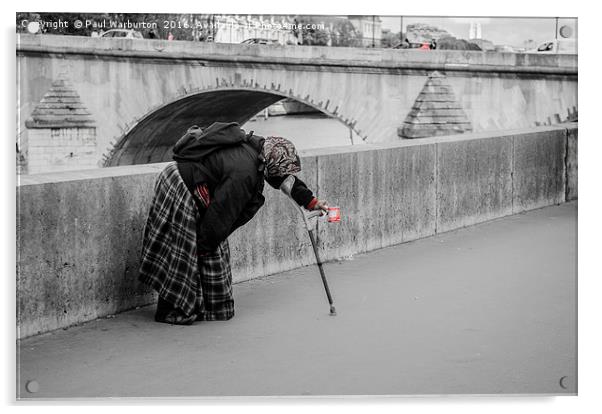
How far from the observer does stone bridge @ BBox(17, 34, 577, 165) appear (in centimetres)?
1559

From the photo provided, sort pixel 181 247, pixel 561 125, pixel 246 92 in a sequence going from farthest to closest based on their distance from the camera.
Result: 1. pixel 246 92
2. pixel 561 125
3. pixel 181 247

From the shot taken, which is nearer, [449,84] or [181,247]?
[181,247]

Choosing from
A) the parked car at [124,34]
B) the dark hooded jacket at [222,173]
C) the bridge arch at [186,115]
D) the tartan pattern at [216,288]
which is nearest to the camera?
the dark hooded jacket at [222,173]

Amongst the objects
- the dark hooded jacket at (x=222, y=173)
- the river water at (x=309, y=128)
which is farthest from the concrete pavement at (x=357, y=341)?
the river water at (x=309, y=128)

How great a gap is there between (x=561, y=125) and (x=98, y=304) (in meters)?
4.96

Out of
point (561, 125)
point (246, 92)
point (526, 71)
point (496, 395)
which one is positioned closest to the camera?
point (496, 395)

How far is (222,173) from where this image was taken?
5.32 metres

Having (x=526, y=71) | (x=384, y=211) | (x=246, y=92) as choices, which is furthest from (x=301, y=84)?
(x=384, y=211)

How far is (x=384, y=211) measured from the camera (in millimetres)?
7711

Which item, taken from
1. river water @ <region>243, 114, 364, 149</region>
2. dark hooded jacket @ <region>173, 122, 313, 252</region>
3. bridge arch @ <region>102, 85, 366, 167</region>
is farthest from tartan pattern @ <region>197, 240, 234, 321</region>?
bridge arch @ <region>102, 85, 366, 167</region>

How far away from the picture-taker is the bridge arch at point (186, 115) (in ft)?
55.4

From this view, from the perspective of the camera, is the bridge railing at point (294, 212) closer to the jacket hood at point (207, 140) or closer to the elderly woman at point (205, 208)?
the elderly woman at point (205, 208)

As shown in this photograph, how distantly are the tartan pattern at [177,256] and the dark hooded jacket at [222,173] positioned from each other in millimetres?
65

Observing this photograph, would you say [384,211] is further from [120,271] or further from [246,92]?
[246,92]
